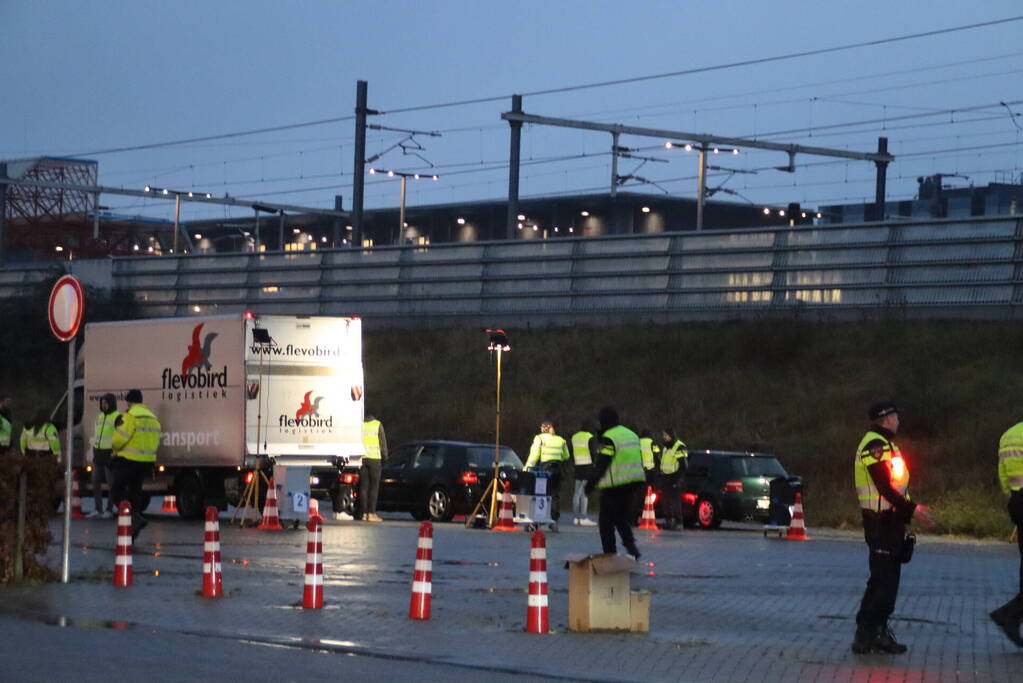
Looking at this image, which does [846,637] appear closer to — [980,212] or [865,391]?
[865,391]

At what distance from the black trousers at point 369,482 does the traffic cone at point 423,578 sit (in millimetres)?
15873

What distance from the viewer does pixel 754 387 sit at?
47375mm

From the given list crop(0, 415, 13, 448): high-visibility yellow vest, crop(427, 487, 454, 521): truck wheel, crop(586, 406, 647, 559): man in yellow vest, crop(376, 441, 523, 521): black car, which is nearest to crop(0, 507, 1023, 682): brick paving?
crop(586, 406, 647, 559): man in yellow vest

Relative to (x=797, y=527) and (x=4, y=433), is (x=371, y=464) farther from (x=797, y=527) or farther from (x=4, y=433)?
(x=797, y=527)

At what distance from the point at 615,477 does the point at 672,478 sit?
11.5m

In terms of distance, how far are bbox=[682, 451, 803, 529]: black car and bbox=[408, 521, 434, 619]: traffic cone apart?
695 inches

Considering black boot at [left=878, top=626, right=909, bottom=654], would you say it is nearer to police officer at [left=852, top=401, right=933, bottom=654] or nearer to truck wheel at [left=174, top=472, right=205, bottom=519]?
police officer at [left=852, top=401, right=933, bottom=654]

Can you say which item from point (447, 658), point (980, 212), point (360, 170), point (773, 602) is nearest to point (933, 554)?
point (773, 602)

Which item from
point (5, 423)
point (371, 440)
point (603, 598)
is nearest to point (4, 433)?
point (5, 423)

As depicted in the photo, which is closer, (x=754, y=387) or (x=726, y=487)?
(x=726, y=487)

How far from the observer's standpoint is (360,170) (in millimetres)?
54688

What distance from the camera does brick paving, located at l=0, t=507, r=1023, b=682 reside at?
40.2 feet

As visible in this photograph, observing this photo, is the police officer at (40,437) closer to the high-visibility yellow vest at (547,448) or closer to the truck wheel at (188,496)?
the truck wheel at (188,496)

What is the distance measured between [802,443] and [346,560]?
22876 mm
